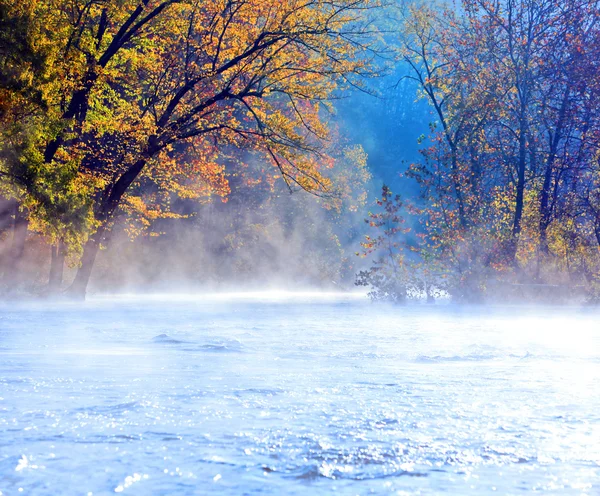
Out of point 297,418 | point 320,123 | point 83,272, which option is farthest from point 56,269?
point 297,418

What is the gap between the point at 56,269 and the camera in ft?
78.8

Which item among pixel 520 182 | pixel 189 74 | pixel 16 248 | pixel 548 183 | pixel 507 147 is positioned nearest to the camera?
pixel 189 74

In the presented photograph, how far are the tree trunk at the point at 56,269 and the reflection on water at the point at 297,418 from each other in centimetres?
1469

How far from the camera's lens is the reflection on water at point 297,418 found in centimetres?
316

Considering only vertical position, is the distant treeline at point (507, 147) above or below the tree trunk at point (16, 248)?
above

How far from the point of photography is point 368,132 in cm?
7944

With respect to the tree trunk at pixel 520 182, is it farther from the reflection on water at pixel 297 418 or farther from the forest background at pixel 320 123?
the reflection on water at pixel 297 418

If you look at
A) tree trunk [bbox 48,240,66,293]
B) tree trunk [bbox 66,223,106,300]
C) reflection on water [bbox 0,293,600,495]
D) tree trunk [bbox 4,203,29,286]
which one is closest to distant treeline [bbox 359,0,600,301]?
tree trunk [bbox 66,223,106,300]

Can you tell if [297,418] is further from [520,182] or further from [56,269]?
[56,269]

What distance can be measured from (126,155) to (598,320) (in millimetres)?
12391

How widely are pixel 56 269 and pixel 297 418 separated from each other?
68.7ft

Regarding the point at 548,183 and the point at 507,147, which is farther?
the point at 507,147

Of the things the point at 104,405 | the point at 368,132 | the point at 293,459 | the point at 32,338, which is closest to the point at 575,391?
the point at 293,459

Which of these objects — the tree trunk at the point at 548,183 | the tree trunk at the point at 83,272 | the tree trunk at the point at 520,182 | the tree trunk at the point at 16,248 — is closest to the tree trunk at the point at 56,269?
the tree trunk at the point at 83,272
